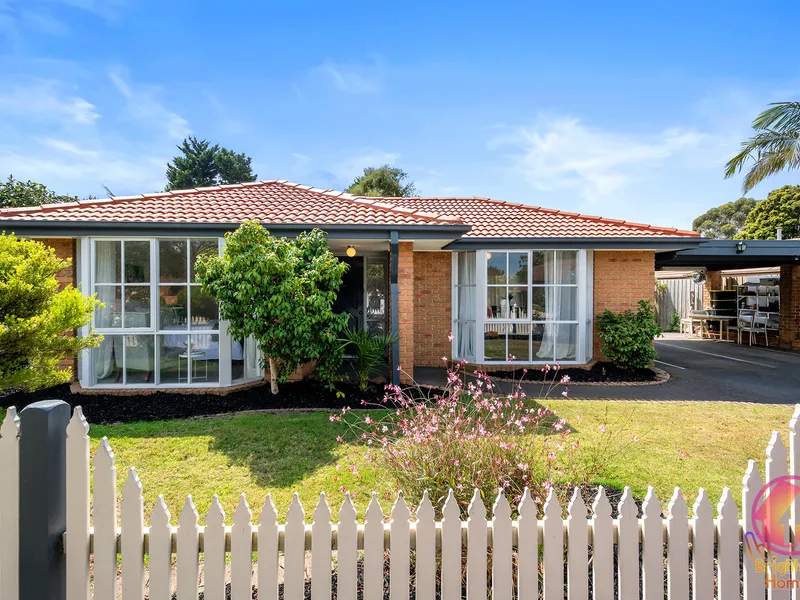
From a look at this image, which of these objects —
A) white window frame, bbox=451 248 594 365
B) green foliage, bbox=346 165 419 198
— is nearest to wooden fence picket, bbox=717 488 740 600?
white window frame, bbox=451 248 594 365

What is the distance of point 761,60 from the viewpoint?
11453mm

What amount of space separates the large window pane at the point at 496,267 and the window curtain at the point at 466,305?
0.37 metres

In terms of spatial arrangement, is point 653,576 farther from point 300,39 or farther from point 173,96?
point 173,96

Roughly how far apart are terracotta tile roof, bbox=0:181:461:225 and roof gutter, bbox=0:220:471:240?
0.08 meters

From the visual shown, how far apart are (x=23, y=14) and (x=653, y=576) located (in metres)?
12.9

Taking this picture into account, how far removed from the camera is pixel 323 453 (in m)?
4.80

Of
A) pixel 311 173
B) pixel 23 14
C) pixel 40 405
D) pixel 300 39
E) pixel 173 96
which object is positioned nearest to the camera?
pixel 40 405

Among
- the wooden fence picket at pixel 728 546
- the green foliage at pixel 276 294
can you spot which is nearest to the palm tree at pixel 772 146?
the green foliage at pixel 276 294

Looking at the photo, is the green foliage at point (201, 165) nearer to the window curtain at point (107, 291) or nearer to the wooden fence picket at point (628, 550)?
the window curtain at point (107, 291)

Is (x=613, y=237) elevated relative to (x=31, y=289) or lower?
elevated

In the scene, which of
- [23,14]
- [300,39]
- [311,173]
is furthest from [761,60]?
[311,173]

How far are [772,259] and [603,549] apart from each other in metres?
15.9

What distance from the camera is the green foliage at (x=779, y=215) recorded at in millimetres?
27766

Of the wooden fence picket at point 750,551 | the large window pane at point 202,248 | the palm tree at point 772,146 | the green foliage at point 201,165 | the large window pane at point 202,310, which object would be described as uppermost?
the green foliage at point 201,165
